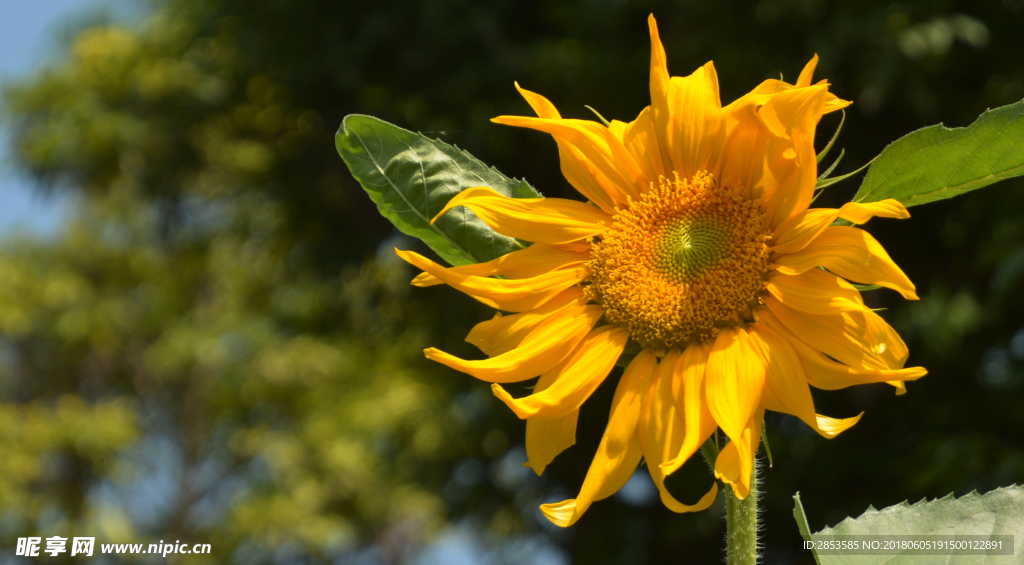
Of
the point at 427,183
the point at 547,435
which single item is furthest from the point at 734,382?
the point at 427,183

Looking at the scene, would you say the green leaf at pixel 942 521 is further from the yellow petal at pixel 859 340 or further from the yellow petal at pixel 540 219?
the yellow petal at pixel 540 219

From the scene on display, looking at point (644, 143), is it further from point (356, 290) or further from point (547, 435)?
point (356, 290)

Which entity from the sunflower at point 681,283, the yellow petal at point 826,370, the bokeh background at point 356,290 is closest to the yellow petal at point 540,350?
the sunflower at point 681,283

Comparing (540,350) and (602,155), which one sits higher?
(602,155)

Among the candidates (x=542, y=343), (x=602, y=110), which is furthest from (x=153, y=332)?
(x=542, y=343)

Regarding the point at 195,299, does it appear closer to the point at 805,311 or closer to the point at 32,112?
the point at 32,112
